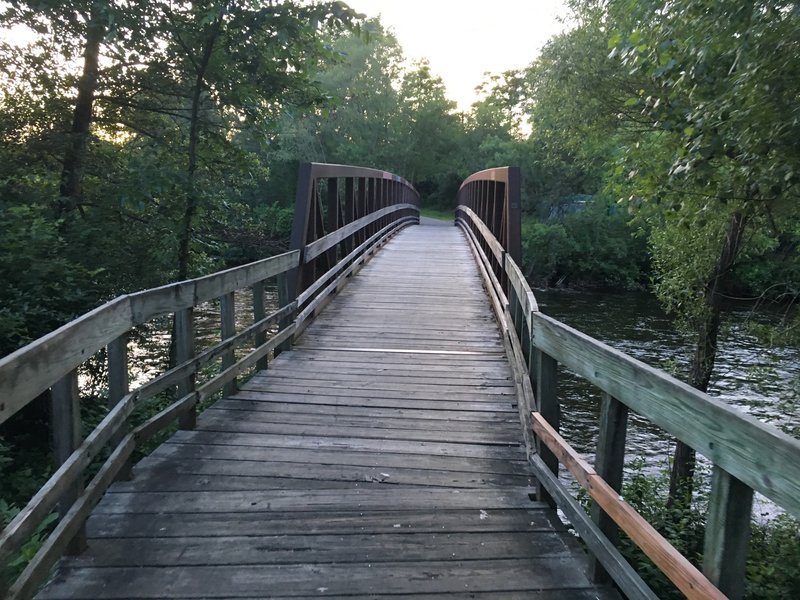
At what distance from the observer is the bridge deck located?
2.43m

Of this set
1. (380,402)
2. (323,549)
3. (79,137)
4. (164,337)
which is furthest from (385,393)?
(164,337)

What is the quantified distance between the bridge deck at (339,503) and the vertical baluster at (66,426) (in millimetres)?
232

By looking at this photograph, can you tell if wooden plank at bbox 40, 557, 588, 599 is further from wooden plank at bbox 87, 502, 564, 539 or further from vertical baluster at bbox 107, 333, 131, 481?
vertical baluster at bbox 107, 333, 131, 481

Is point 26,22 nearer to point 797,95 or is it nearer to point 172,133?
point 172,133

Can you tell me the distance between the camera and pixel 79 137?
772 cm

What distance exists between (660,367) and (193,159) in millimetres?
10808

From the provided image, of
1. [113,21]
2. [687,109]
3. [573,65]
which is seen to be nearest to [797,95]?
[687,109]

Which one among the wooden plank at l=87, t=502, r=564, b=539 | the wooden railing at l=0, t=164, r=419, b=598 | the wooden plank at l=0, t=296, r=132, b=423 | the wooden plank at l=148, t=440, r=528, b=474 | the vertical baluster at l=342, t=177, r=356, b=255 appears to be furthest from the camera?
the vertical baluster at l=342, t=177, r=356, b=255

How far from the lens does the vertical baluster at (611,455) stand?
2.44 meters

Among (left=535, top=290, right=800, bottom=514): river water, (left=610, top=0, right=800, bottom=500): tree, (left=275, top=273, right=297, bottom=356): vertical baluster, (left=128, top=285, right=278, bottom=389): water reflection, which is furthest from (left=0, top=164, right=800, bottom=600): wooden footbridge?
(left=535, top=290, right=800, bottom=514): river water

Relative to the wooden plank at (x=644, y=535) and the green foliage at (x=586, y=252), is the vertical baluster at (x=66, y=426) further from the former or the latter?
the green foliage at (x=586, y=252)

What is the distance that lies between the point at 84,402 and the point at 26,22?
13.7 ft

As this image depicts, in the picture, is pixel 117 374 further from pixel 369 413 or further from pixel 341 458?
pixel 369 413

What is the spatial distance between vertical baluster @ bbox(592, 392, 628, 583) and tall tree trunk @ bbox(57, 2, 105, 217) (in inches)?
275
